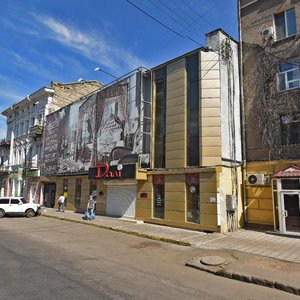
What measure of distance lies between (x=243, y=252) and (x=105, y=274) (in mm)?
5620

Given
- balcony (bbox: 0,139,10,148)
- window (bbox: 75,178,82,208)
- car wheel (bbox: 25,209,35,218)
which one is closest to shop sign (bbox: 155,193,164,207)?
window (bbox: 75,178,82,208)

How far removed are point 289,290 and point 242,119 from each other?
482 inches

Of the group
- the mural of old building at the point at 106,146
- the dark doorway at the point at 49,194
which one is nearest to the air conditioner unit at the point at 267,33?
the mural of old building at the point at 106,146

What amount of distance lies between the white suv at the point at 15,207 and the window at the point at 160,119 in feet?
34.8

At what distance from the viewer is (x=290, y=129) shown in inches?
635

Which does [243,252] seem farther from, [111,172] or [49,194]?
[49,194]

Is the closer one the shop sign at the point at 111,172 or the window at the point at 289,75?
the window at the point at 289,75

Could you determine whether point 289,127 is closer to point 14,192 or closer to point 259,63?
point 259,63

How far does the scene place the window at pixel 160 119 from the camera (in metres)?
19.1

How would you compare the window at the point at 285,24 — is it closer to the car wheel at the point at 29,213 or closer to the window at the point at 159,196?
the window at the point at 159,196

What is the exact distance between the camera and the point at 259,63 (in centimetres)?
1764

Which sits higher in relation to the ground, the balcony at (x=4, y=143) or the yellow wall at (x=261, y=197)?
the balcony at (x=4, y=143)

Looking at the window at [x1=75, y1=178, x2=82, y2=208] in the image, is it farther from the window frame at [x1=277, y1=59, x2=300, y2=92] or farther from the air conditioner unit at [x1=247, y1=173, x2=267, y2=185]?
the window frame at [x1=277, y1=59, x2=300, y2=92]

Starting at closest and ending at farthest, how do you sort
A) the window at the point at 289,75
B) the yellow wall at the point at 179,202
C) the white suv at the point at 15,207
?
the yellow wall at the point at 179,202 < the window at the point at 289,75 < the white suv at the point at 15,207
